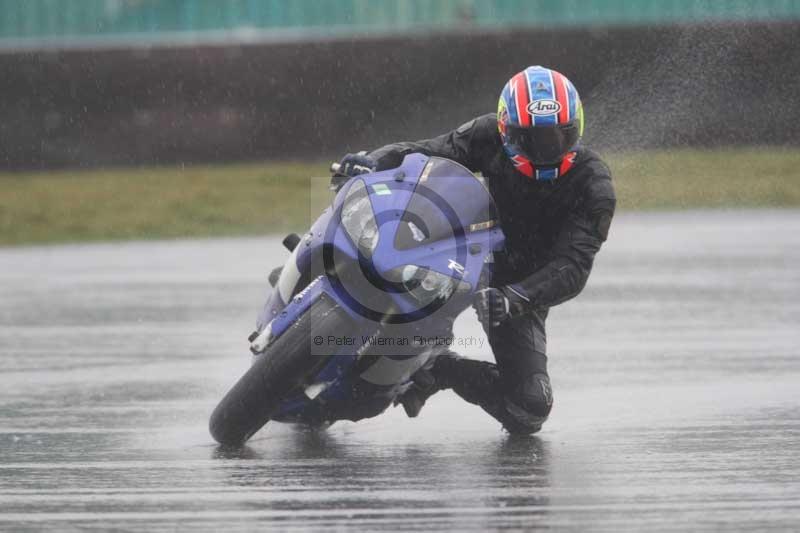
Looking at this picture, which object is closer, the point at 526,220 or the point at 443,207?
the point at 443,207

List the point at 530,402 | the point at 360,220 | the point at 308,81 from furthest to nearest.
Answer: the point at 308,81, the point at 530,402, the point at 360,220

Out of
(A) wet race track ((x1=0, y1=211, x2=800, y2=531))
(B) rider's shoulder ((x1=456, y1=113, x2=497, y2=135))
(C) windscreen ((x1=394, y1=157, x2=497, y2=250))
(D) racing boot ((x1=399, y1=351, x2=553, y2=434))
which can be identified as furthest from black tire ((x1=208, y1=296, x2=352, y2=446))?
(B) rider's shoulder ((x1=456, y1=113, x2=497, y2=135))

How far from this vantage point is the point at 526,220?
288 inches

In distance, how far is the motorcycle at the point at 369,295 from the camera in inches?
250

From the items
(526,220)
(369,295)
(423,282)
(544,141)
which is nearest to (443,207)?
(423,282)

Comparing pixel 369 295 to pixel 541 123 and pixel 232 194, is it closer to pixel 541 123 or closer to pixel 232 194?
pixel 541 123

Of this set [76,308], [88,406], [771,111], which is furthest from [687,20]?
[88,406]

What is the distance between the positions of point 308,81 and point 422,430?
9.83 m

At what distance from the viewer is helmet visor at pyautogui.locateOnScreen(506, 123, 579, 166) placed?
6.91m

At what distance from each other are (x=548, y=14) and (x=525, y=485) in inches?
503

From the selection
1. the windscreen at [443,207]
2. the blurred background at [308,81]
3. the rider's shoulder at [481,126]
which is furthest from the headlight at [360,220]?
the blurred background at [308,81]

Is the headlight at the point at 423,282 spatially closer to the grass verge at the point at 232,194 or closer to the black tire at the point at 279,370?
the black tire at the point at 279,370

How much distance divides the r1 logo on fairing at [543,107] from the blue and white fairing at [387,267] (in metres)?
0.40

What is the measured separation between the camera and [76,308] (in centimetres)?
1200
